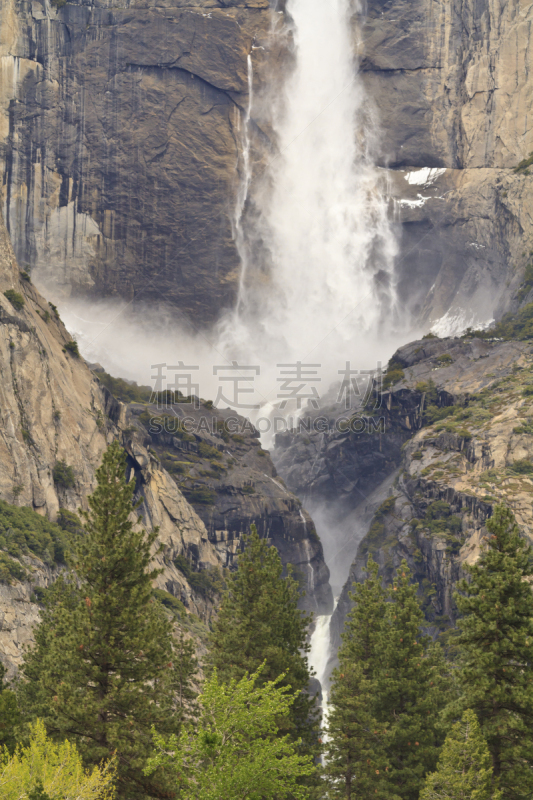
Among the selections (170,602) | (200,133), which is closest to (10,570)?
(170,602)

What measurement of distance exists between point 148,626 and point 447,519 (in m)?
81.0

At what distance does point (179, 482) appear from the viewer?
4916 inches

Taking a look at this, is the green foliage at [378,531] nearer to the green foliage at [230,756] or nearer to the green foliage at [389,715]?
the green foliage at [389,715]

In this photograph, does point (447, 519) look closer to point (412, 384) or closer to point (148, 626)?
point (412, 384)

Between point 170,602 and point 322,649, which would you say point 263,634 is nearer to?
point 170,602

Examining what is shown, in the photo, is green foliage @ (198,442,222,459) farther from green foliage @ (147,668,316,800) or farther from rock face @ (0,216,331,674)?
green foliage @ (147,668,316,800)

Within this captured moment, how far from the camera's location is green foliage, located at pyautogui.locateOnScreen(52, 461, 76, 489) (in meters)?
70.1

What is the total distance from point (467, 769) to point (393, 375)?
11851cm

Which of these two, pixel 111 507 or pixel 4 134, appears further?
pixel 4 134

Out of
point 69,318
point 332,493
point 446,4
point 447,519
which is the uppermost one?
point 446,4

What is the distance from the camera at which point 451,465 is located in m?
110

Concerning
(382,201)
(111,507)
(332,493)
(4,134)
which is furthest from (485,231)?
(111,507)

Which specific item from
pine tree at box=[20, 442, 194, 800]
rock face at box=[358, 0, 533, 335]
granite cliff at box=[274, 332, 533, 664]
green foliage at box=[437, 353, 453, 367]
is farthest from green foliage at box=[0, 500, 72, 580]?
rock face at box=[358, 0, 533, 335]

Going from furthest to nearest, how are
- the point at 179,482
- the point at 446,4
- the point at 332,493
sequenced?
the point at 446,4, the point at 332,493, the point at 179,482
